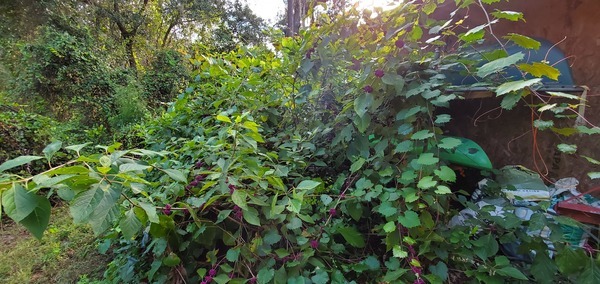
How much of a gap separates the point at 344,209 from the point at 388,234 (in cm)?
21

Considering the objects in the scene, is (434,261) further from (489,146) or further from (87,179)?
(489,146)

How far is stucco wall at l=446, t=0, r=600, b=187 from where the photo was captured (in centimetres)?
185

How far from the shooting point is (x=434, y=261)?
3.49ft

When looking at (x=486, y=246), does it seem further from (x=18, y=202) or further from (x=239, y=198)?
(x=18, y=202)

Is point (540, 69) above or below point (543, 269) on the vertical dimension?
above

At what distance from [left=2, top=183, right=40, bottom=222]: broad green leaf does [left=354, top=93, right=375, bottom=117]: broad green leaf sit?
39.4 inches

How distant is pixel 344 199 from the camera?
3.81ft

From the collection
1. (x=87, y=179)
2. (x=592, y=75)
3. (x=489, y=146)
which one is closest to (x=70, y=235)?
(x=87, y=179)

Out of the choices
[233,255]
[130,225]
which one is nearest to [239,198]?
[233,255]

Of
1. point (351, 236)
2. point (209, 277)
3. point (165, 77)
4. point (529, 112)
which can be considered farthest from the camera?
point (165, 77)

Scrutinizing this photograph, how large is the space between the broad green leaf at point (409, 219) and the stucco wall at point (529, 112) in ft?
3.91

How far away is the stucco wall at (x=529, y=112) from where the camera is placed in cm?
185

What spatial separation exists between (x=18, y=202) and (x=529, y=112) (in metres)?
2.71

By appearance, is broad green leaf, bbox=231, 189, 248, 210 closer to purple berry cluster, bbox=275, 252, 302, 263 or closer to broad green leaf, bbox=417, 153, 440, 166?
purple berry cluster, bbox=275, 252, 302, 263
